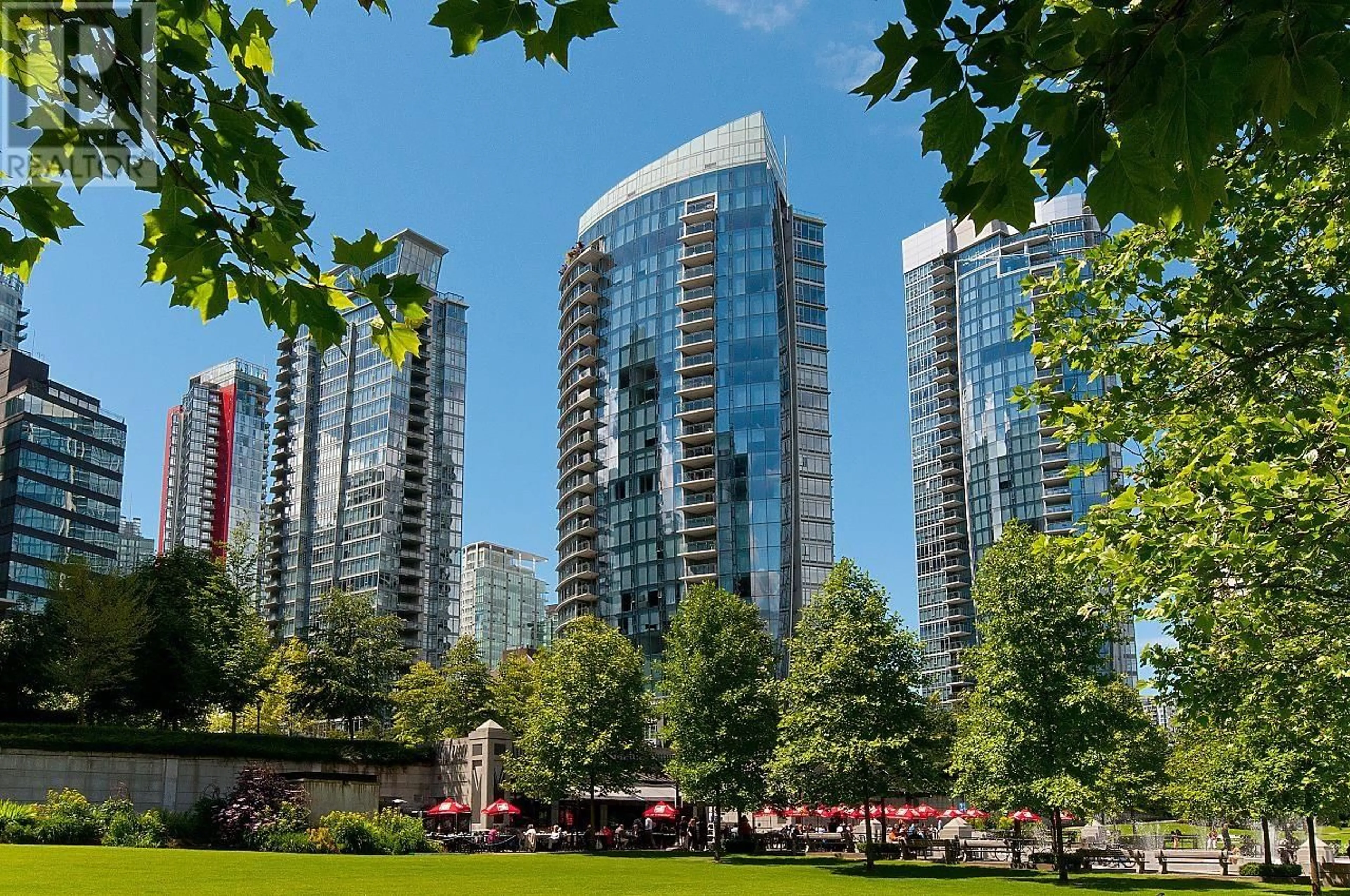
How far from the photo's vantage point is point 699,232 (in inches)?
4301

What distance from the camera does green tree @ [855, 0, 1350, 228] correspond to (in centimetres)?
373

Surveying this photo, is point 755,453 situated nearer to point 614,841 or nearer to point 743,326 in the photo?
point 743,326

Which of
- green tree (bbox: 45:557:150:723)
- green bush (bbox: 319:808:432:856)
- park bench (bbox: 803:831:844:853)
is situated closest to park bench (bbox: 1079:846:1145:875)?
park bench (bbox: 803:831:844:853)

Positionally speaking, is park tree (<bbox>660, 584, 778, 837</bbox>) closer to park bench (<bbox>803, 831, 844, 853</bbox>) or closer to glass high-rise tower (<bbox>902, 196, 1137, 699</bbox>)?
park bench (<bbox>803, 831, 844, 853</bbox>)

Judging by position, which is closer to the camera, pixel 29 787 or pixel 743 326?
pixel 29 787

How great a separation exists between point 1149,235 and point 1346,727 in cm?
715

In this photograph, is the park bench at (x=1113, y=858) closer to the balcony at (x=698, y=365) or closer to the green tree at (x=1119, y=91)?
the green tree at (x=1119, y=91)

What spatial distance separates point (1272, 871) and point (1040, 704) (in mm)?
12824

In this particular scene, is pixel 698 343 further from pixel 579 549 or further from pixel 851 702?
pixel 851 702

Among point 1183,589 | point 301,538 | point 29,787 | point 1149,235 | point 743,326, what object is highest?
point 743,326

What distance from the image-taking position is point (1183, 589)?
12641 millimetres

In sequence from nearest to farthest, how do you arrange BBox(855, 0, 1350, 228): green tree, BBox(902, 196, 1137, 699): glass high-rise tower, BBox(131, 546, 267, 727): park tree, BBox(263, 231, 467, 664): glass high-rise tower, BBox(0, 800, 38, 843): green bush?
1. BBox(855, 0, 1350, 228): green tree
2. BBox(0, 800, 38, 843): green bush
3. BBox(131, 546, 267, 727): park tree
4. BBox(263, 231, 467, 664): glass high-rise tower
5. BBox(902, 196, 1137, 699): glass high-rise tower

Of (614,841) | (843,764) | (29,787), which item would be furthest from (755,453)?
(29,787)

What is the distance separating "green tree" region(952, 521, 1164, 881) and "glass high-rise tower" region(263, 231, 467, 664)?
307ft
